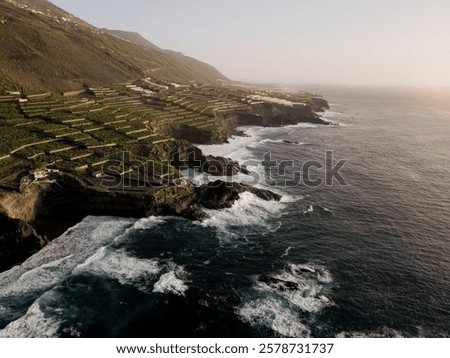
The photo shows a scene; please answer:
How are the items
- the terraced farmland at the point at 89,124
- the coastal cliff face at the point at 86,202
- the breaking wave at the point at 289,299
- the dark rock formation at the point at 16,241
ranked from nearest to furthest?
the breaking wave at the point at 289,299
the dark rock formation at the point at 16,241
the coastal cliff face at the point at 86,202
the terraced farmland at the point at 89,124

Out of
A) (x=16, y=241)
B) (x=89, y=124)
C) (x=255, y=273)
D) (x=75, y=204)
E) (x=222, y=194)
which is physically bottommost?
(x=255, y=273)

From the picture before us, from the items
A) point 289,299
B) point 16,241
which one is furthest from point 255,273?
point 16,241

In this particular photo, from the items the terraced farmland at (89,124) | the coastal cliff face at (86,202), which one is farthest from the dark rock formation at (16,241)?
the terraced farmland at (89,124)

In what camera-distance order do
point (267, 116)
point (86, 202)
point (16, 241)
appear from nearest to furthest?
1. point (16, 241)
2. point (86, 202)
3. point (267, 116)

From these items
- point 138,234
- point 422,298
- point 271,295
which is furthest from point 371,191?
point 138,234

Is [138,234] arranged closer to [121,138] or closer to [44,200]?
[44,200]

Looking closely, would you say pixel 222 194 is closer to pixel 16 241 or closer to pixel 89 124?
pixel 16 241

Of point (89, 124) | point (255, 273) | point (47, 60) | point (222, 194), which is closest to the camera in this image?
point (255, 273)

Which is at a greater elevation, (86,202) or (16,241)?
(86,202)

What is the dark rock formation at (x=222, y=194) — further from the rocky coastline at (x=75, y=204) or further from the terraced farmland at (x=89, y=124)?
the terraced farmland at (x=89, y=124)
